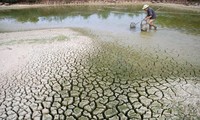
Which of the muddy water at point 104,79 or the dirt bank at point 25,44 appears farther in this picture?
the dirt bank at point 25,44

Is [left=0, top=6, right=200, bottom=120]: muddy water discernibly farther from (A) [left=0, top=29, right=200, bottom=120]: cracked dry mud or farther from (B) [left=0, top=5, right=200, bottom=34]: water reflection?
(B) [left=0, top=5, right=200, bottom=34]: water reflection

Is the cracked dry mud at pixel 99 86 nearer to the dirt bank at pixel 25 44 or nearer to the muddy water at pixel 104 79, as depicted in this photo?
the muddy water at pixel 104 79

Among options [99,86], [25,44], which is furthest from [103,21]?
[99,86]

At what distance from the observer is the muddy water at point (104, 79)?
4.45 meters

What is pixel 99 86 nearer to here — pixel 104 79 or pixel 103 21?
pixel 104 79

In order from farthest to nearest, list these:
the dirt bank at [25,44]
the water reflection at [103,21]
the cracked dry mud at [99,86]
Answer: the water reflection at [103,21]
the dirt bank at [25,44]
the cracked dry mud at [99,86]

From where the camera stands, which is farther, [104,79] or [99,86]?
[104,79]

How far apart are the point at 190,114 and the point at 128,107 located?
1225 millimetres

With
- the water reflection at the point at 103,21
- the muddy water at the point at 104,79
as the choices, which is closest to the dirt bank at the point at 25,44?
the muddy water at the point at 104,79

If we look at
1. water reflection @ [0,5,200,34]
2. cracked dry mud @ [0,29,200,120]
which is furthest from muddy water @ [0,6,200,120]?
water reflection @ [0,5,200,34]

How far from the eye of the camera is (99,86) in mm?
5461

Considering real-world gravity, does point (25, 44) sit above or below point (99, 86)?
above

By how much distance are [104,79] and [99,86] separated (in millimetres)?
422

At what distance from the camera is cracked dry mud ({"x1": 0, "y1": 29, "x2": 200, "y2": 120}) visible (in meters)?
4.39
